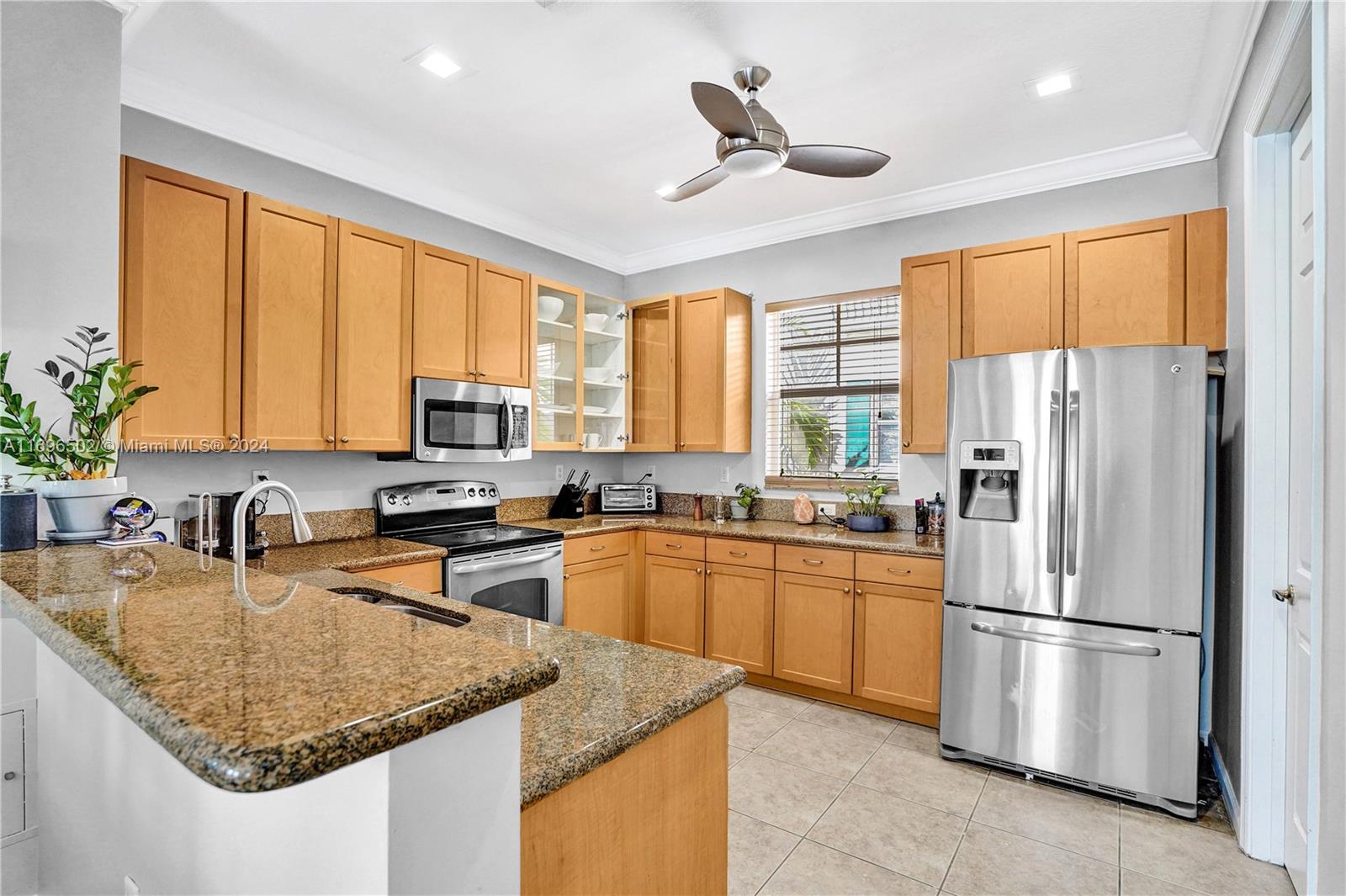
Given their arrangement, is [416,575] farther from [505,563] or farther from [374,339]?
[374,339]

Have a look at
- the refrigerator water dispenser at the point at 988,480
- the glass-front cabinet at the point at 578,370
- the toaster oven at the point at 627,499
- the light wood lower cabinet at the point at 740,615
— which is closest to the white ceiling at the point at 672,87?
the glass-front cabinet at the point at 578,370

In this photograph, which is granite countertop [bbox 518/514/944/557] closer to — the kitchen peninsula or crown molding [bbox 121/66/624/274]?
crown molding [bbox 121/66/624/274]

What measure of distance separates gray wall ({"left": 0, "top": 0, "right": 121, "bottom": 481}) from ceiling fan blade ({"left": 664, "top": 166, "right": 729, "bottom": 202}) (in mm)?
1960

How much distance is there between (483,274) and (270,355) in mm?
1251

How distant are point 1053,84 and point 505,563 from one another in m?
3.20

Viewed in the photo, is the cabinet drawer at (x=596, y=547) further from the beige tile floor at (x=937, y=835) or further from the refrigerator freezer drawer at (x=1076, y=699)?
the refrigerator freezer drawer at (x=1076, y=699)

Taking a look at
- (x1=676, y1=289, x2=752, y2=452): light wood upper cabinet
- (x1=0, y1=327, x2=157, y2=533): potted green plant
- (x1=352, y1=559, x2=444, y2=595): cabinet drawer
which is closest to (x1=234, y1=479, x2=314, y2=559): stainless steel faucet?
(x1=0, y1=327, x2=157, y2=533): potted green plant

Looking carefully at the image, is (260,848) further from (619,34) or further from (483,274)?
(483,274)

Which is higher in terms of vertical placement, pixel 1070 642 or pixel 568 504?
pixel 568 504

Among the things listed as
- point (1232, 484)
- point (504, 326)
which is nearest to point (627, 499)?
point (504, 326)

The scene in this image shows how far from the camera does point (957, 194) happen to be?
367cm

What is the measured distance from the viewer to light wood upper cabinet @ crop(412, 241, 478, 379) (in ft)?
11.1

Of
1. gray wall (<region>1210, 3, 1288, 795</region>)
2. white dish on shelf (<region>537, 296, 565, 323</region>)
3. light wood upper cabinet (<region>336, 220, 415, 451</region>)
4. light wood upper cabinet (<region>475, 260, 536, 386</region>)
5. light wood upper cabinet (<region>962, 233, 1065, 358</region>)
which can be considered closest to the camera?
gray wall (<region>1210, 3, 1288, 795</region>)

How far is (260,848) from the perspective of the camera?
74 cm
